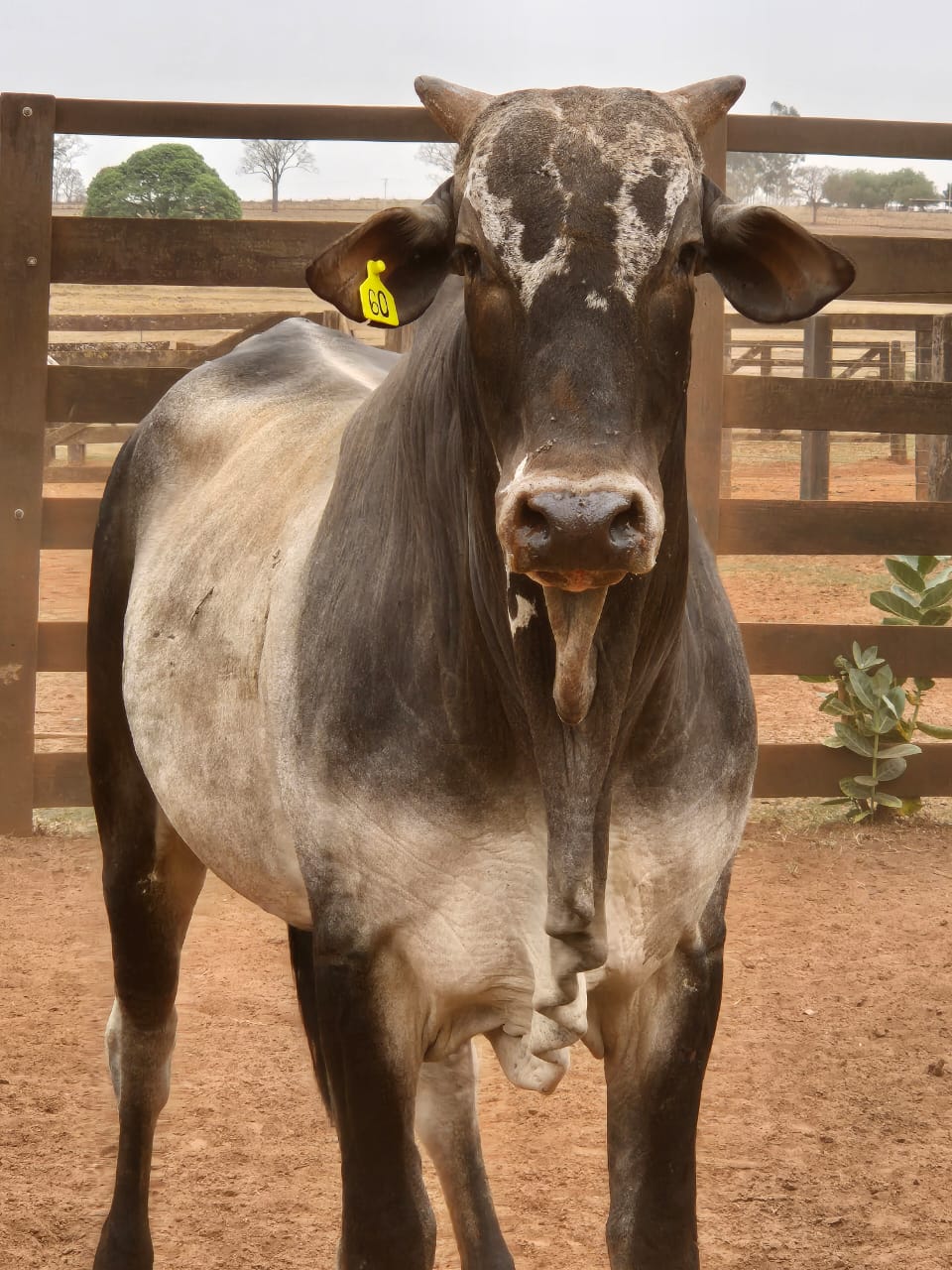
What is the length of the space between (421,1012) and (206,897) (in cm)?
327

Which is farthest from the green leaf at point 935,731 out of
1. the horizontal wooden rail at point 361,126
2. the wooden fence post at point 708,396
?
the horizontal wooden rail at point 361,126

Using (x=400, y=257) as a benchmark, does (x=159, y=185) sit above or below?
above

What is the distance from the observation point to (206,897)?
17.6 feet

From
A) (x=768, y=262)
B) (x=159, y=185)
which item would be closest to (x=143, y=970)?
(x=768, y=262)

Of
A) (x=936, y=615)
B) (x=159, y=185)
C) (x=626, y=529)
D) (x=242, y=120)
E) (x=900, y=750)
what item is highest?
(x=159, y=185)

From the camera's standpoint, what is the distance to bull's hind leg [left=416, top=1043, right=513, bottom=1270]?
3.08 metres

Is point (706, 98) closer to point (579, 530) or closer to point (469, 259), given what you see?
point (469, 259)

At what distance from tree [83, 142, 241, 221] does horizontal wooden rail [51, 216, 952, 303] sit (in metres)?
5.71

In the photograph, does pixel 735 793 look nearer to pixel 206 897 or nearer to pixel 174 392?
pixel 174 392

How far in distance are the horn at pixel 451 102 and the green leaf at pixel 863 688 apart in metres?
4.05

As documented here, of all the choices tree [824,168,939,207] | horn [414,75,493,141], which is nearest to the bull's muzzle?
horn [414,75,493,141]

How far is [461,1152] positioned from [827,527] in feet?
11.1

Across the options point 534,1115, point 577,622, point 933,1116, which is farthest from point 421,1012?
point 933,1116

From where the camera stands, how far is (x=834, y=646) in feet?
19.5
